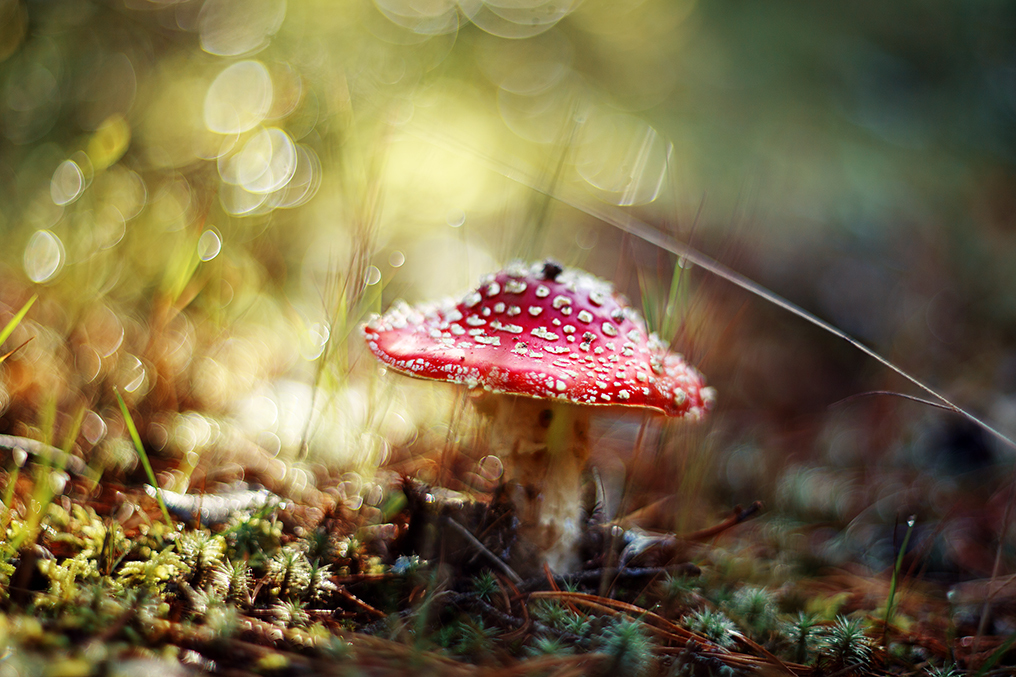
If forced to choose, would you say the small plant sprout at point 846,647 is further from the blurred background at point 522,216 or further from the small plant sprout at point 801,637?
the blurred background at point 522,216

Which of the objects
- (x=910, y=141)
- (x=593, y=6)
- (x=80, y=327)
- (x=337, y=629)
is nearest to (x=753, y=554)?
(x=337, y=629)

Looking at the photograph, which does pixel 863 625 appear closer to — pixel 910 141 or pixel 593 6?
pixel 910 141

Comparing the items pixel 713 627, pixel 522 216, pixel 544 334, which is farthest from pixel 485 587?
pixel 522 216

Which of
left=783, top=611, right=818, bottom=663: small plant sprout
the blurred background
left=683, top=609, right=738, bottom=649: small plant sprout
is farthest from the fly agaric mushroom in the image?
left=783, top=611, right=818, bottom=663: small plant sprout

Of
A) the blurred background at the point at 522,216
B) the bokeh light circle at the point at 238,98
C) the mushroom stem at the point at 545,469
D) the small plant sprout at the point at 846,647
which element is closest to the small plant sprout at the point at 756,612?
the small plant sprout at the point at 846,647

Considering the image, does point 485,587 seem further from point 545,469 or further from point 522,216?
point 522,216

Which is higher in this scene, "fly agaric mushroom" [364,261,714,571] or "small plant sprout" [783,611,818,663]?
"fly agaric mushroom" [364,261,714,571]

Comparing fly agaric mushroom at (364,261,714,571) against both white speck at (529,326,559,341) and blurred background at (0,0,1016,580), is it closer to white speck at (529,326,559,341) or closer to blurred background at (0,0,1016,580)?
white speck at (529,326,559,341)
